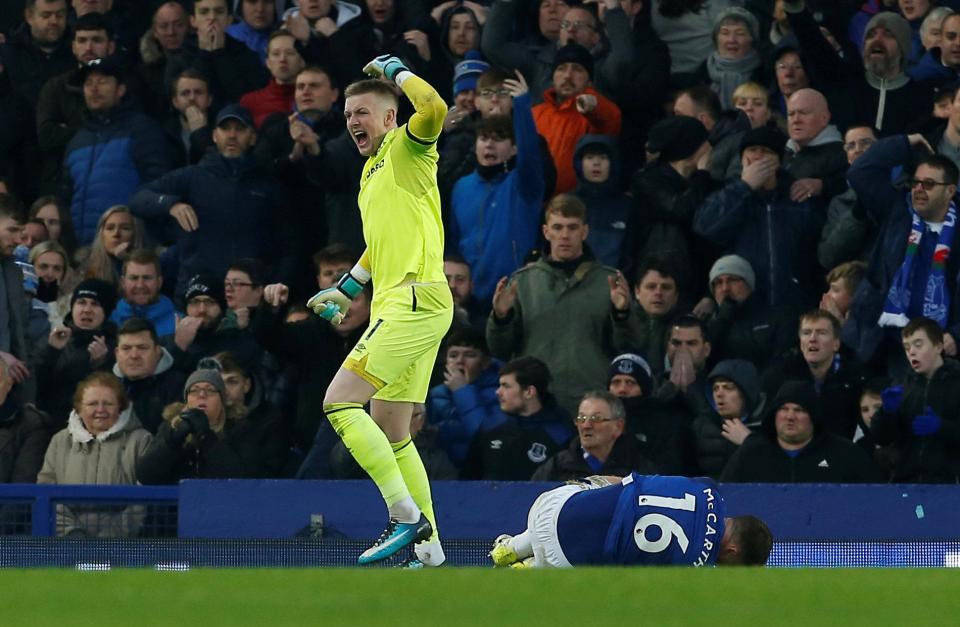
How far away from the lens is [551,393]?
13406mm

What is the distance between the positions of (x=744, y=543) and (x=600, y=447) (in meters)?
2.49

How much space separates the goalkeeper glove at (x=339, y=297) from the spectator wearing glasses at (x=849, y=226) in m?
Result: 3.95

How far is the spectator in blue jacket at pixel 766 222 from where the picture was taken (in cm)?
1395

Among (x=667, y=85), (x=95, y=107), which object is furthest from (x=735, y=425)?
(x=95, y=107)

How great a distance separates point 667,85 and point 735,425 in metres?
3.34

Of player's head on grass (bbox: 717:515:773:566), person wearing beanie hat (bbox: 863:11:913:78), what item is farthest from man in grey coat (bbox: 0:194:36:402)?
player's head on grass (bbox: 717:515:773:566)

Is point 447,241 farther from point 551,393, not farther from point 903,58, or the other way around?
point 903,58

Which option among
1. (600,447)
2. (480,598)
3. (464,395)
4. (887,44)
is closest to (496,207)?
(464,395)

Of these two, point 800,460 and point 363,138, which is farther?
point 800,460

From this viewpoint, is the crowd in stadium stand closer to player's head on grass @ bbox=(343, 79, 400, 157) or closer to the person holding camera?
the person holding camera

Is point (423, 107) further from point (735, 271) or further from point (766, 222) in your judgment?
point (766, 222)

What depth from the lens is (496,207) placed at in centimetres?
1452

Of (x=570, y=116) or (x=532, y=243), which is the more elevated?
(x=570, y=116)

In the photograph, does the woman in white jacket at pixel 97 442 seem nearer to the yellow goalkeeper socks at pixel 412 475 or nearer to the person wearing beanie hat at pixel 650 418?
the person wearing beanie hat at pixel 650 418
